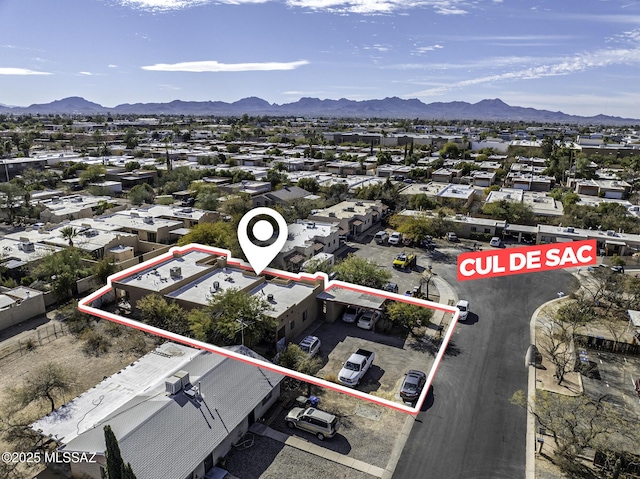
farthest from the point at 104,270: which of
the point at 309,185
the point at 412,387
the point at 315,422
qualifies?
the point at 309,185

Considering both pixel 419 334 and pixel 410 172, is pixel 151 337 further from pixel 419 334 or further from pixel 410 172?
pixel 410 172

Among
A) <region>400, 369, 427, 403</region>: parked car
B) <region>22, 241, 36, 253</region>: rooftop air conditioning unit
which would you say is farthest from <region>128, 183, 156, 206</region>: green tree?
<region>400, 369, 427, 403</region>: parked car

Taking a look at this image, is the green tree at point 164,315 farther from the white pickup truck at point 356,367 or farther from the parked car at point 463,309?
the parked car at point 463,309

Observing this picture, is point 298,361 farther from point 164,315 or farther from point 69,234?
point 69,234

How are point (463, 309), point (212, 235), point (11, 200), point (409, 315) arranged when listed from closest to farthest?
point (409, 315) < point (463, 309) < point (212, 235) < point (11, 200)

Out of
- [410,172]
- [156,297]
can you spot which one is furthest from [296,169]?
[156,297]

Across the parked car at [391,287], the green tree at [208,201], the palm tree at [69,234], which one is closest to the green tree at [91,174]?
the green tree at [208,201]

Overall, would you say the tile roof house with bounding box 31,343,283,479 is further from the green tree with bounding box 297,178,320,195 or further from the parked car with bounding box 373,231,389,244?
the green tree with bounding box 297,178,320,195
